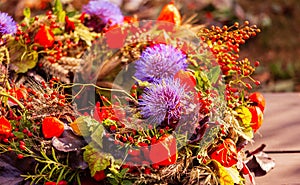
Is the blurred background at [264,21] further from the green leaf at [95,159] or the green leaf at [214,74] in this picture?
the green leaf at [95,159]

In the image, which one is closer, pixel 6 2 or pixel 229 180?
pixel 229 180

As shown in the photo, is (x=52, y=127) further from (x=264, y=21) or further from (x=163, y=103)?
(x=264, y=21)

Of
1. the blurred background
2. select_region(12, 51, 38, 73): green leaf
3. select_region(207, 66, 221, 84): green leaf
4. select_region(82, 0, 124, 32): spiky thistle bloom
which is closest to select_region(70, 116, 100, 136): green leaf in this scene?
select_region(207, 66, 221, 84): green leaf

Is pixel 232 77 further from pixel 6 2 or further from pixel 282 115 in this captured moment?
pixel 6 2

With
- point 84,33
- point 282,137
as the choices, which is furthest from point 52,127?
point 282,137

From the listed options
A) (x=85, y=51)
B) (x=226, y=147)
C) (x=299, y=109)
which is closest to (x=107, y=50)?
(x=85, y=51)
